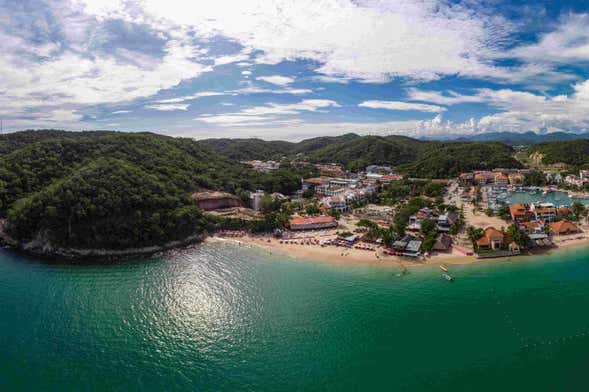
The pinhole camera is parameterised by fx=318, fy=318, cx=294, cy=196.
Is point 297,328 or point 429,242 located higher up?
point 429,242

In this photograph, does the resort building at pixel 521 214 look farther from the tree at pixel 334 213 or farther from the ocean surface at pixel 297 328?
the tree at pixel 334 213

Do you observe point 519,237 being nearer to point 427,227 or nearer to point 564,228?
point 427,227

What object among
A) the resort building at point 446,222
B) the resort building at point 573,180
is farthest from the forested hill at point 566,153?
the resort building at point 446,222

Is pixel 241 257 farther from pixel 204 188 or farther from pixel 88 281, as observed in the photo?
pixel 204 188

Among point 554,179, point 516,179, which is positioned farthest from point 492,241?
point 554,179

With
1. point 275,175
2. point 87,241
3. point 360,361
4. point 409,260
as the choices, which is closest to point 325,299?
point 360,361

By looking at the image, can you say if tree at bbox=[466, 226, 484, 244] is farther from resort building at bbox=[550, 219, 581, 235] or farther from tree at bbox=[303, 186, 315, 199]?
tree at bbox=[303, 186, 315, 199]

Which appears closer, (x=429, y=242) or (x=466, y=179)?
(x=429, y=242)
